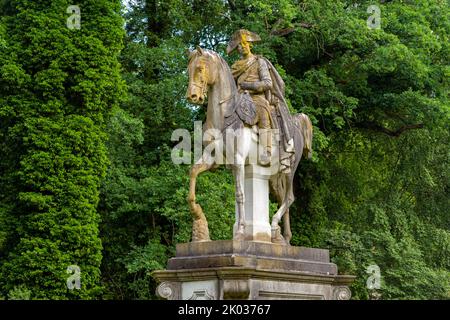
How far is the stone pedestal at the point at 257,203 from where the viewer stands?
12.2 metres

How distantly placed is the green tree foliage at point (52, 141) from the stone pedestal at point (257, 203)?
8201 millimetres

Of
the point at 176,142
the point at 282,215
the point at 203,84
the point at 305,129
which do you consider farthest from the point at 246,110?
the point at 176,142

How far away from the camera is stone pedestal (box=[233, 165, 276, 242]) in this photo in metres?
12.2

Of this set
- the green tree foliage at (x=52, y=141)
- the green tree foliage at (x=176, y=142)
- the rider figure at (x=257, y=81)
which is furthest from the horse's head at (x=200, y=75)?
→ the green tree foliage at (x=52, y=141)

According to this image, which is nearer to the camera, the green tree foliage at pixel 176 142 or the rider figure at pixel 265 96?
the rider figure at pixel 265 96

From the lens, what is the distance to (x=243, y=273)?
36.9 ft

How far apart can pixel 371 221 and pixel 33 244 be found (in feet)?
29.5

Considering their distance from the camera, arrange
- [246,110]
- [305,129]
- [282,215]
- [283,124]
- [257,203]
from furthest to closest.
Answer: [305,129] < [282,215] < [283,124] < [257,203] < [246,110]

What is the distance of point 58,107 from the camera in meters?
20.5

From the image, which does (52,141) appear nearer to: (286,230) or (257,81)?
(286,230)

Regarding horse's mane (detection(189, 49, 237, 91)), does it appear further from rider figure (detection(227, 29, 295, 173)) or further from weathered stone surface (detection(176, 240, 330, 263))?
weathered stone surface (detection(176, 240, 330, 263))

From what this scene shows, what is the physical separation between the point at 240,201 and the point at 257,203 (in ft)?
1.47

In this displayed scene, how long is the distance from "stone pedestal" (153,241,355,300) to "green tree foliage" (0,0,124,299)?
8.35 metres

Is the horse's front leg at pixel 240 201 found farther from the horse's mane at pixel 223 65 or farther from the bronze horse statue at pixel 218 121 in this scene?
the horse's mane at pixel 223 65
